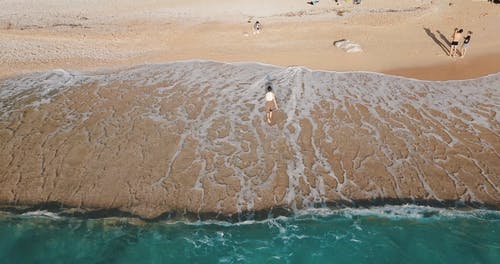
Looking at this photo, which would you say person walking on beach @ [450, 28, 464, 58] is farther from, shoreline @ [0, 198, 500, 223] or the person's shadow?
shoreline @ [0, 198, 500, 223]

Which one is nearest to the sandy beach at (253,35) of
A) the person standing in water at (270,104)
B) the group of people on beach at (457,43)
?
the group of people on beach at (457,43)

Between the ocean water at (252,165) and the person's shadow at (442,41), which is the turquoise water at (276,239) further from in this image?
the person's shadow at (442,41)

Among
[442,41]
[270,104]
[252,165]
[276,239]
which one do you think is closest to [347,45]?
[442,41]

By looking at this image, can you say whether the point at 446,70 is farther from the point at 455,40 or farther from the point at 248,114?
the point at 248,114

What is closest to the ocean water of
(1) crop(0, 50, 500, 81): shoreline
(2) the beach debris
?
(1) crop(0, 50, 500, 81): shoreline

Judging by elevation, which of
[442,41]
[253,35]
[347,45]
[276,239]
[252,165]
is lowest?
[276,239]

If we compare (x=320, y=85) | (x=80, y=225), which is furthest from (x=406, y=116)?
(x=80, y=225)
